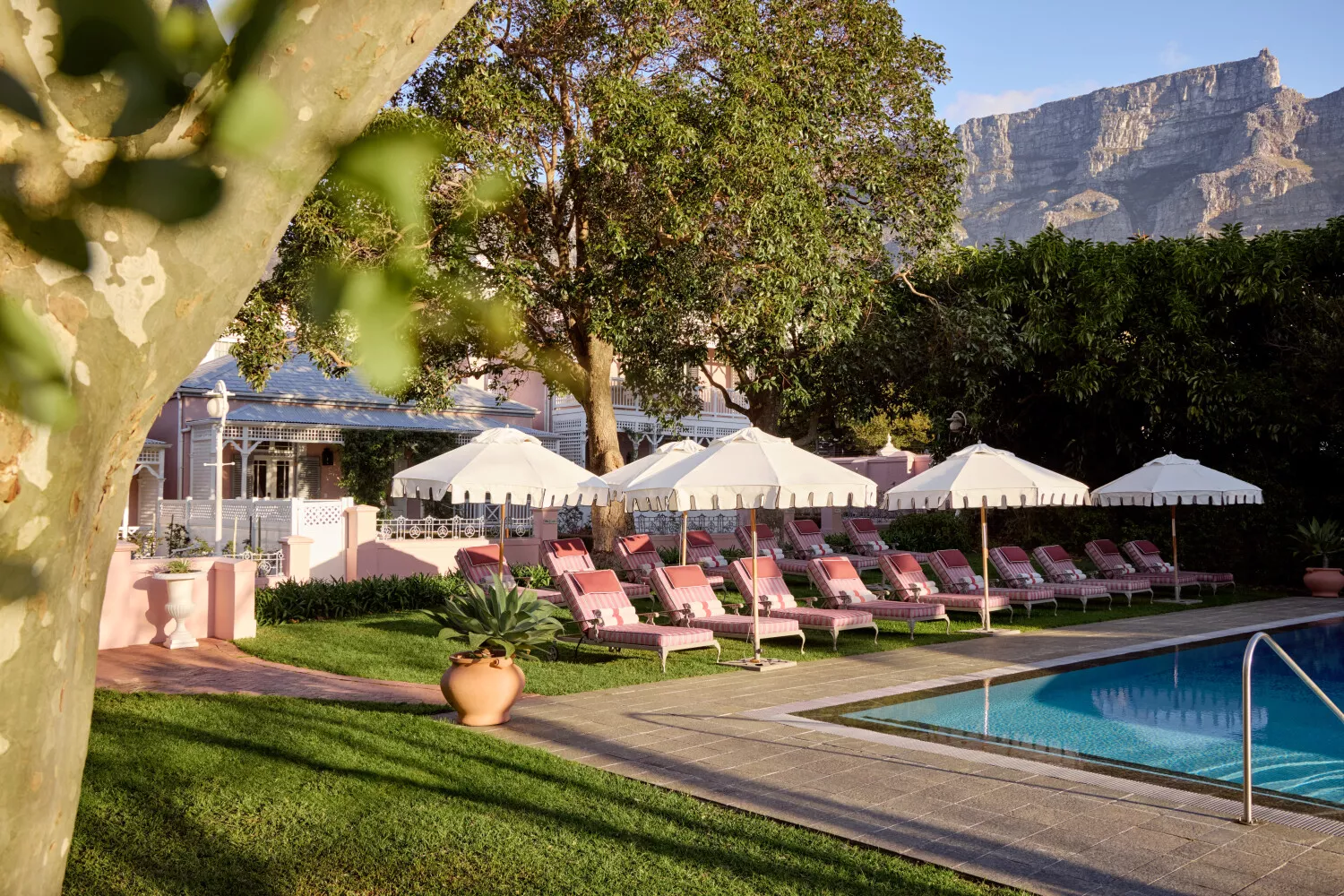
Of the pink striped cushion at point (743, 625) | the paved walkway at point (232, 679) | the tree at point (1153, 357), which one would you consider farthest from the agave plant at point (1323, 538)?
the paved walkway at point (232, 679)

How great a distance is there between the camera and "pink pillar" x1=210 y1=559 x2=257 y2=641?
14.3 m

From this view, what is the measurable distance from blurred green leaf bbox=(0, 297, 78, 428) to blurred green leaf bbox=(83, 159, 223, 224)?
24 centimetres

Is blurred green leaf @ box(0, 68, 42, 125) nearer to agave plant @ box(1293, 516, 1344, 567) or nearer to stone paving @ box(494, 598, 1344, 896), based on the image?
stone paving @ box(494, 598, 1344, 896)

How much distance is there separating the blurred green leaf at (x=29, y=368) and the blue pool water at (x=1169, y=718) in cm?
846

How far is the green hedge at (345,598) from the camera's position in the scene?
1602 cm

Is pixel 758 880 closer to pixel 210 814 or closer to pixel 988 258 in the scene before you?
pixel 210 814

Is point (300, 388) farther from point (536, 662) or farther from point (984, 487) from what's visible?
point (984, 487)

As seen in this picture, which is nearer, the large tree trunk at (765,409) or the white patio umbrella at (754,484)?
the white patio umbrella at (754,484)

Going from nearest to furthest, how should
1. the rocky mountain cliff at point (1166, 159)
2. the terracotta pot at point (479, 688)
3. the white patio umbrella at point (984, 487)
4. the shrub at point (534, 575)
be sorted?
the terracotta pot at point (479, 688)
the white patio umbrella at point (984, 487)
the shrub at point (534, 575)
the rocky mountain cliff at point (1166, 159)

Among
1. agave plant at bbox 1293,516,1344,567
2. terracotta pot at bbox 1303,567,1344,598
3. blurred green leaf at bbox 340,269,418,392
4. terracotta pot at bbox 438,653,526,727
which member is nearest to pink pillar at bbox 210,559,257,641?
terracotta pot at bbox 438,653,526,727

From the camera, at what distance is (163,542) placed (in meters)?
21.5

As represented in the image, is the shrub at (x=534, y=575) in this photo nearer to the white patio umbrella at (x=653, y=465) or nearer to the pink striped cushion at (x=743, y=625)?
the white patio umbrella at (x=653, y=465)

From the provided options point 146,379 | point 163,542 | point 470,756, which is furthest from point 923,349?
point 146,379

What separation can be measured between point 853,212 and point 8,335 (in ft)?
69.1
